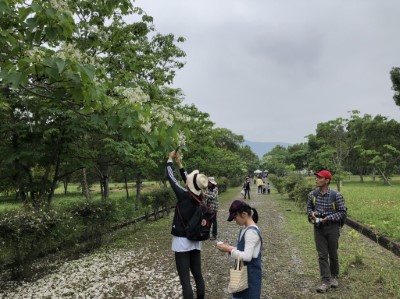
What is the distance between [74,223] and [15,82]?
678 centimetres

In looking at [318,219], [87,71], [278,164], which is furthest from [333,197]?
[278,164]

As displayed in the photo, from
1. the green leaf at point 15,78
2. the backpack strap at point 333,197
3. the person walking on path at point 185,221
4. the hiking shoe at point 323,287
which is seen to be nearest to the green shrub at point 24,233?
the person walking on path at point 185,221

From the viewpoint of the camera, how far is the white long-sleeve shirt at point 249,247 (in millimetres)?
3566

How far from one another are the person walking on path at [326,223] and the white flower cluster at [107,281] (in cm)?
260

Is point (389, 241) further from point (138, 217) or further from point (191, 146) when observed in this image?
point (191, 146)

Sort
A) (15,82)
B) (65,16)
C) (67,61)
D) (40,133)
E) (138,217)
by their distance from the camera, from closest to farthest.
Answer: (15,82) < (67,61) < (65,16) < (40,133) < (138,217)

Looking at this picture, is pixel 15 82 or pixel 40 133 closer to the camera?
pixel 15 82

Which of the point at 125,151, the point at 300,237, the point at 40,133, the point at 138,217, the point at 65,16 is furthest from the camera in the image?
the point at 138,217

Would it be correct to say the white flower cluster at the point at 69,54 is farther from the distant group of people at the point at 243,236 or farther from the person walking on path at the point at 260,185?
the person walking on path at the point at 260,185

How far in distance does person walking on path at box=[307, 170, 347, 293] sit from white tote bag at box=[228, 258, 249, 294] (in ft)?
9.26

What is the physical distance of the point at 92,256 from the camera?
9086 millimetres

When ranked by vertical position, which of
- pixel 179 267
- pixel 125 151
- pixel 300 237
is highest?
pixel 125 151

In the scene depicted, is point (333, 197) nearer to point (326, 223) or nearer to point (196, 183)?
point (326, 223)

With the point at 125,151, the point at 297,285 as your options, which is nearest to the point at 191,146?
the point at 125,151
